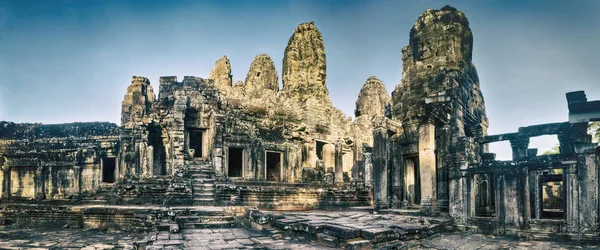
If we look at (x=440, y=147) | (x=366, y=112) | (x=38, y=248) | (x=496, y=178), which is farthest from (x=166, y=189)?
(x=366, y=112)

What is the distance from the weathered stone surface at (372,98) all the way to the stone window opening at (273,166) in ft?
44.8

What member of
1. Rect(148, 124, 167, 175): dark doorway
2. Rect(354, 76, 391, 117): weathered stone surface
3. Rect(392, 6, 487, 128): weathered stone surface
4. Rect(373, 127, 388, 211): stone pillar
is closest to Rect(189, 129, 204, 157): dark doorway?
Rect(148, 124, 167, 175): dark doorway

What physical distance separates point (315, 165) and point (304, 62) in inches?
349

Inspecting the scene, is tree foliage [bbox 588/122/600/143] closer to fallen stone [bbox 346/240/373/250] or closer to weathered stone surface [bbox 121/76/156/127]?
fallen stone [bbox 346/240/373/250]

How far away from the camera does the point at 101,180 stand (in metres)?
25.7

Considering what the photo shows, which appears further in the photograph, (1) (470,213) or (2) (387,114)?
(2) (387,114)

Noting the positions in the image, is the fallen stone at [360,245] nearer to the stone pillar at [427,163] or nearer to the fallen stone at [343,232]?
the fallen stone at [343,232]

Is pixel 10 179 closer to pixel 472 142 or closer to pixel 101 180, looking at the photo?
pixel 101 180

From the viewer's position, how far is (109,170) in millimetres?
28031

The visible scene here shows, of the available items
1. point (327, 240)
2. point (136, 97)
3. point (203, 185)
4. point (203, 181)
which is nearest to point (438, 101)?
point (327, 240)

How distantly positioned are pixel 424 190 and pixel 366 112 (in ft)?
81.1

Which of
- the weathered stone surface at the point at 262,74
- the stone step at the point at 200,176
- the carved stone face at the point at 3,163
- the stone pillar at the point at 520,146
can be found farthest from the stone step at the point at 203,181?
the weathered stone surface at the point at 262,74

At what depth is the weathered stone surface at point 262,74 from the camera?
4178cm

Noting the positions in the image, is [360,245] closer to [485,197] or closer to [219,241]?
[219,241]
